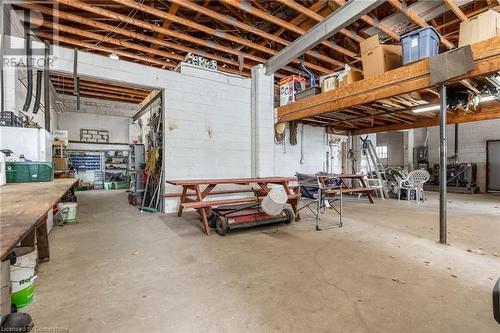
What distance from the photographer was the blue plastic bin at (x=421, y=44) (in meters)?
3.29

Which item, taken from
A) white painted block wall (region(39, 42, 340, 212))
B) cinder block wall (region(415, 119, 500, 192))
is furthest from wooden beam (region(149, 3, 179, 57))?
cinder block wall (region(415, 119, 500, 192))

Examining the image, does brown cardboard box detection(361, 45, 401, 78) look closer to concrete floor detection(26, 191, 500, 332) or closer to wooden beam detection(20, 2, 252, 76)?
concrete floor detection(26, 191, 500, 332)

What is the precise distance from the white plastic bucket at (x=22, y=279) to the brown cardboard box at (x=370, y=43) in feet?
16.1

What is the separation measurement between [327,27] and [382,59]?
105cm

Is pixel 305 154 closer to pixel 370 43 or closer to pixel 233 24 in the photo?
pixel 370 43

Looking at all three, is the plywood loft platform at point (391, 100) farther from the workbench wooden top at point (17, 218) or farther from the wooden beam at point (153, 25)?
the workbench wooden top at point (17, 218)

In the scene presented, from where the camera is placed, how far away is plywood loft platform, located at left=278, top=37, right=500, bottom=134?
9.64ft

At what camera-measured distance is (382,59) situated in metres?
3.91

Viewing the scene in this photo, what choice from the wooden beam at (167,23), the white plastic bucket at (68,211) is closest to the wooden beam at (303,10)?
the wooden beam at (167,23)

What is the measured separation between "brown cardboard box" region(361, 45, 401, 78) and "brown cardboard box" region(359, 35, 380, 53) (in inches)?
1.9

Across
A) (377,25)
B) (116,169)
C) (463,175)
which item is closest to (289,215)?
(377,25)

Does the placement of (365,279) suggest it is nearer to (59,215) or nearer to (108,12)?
(59,215)

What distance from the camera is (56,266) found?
238cm

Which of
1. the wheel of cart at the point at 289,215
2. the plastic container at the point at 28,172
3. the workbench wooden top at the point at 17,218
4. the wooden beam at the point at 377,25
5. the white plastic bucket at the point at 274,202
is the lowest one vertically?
the wheel of cart at the point at 289,215
